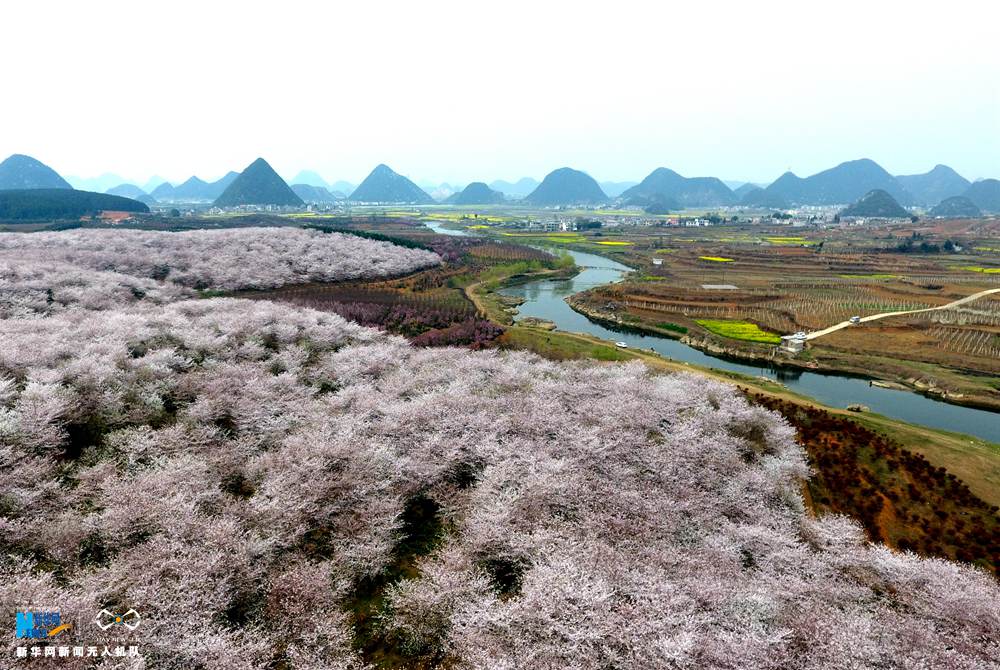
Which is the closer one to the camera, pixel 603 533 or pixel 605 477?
pixel 603 533

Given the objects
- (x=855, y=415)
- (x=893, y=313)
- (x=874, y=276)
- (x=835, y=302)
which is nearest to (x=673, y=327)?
(x=855, y=415)

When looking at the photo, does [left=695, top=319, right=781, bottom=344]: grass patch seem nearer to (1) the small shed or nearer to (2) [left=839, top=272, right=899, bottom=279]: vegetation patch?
(1) the small shed

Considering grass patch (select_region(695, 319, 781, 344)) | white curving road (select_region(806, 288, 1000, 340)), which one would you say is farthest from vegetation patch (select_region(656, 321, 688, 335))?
white curving road (select_region(806, 288, 1000, 340))

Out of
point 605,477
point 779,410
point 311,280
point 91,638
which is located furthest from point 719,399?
point 311,280

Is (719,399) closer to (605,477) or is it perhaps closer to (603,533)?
(605,477)

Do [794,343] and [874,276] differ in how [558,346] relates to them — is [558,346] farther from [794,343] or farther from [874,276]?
[874,276]

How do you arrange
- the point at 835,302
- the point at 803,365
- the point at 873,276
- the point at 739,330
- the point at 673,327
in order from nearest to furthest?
the point at 803,365, the point at 739,330, the point at 673,327, the point at 835,302, the point at 873,276

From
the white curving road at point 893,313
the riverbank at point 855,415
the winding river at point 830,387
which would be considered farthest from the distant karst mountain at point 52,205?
the white curving road at point 893,313
